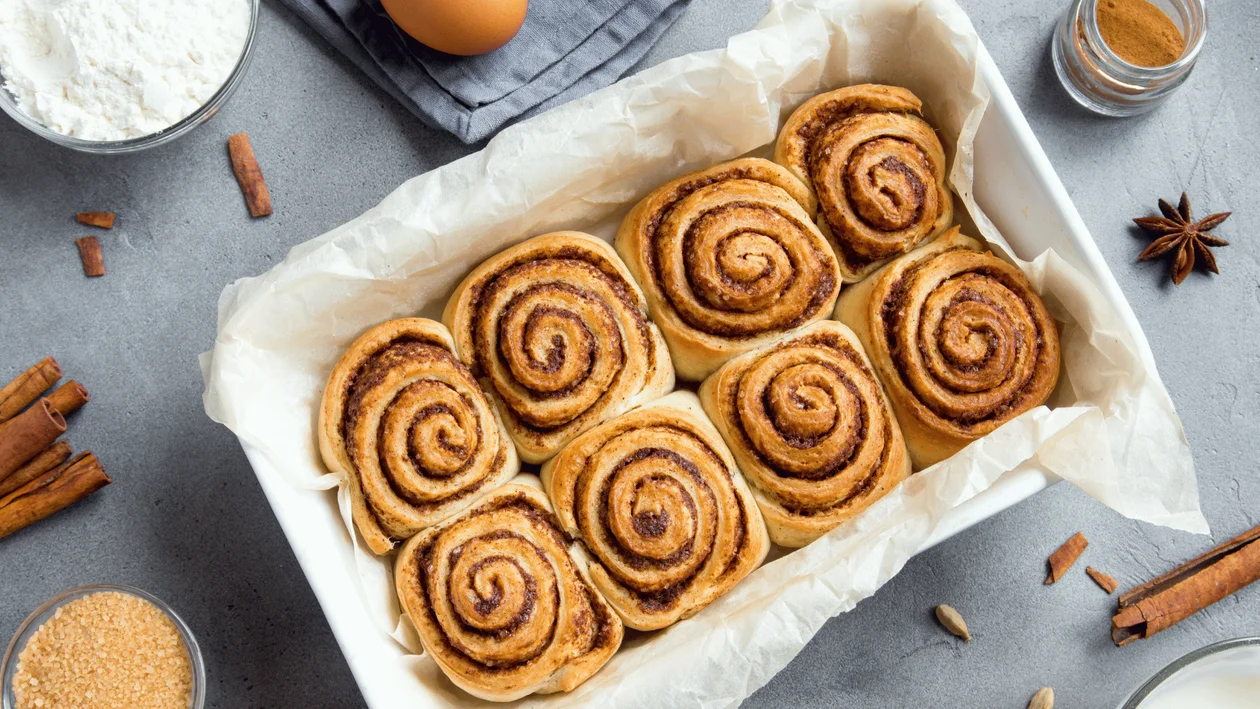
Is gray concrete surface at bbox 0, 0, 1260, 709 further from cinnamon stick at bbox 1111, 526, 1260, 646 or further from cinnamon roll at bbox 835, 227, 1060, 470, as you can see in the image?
cinnamon roll at bbox 835, 227, 1060, 470

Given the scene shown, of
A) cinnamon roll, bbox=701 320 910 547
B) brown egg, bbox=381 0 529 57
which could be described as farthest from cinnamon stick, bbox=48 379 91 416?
cinnamon roll, bbox=701 320 910 547

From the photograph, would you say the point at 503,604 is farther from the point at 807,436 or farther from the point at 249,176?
the point at 249,176

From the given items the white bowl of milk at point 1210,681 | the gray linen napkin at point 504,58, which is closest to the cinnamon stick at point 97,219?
the gray linen napkin at point 504,58

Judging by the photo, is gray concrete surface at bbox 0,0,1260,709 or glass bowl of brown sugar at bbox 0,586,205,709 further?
gray concrete surface at bbox 0,0,1260,709

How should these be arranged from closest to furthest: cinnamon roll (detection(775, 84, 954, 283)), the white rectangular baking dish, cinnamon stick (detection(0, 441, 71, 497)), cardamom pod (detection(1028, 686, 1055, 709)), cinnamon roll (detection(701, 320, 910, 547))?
the white rectangular baking dish
cinnamon roll (detection(701, 320, 910, 547))
cinnamon roll (detection(775, 84, 954, 283))
cinnamon stick (detection(0, 441, 71, 497))
cardamom pod (detection(1028, 686, 1055, 709))

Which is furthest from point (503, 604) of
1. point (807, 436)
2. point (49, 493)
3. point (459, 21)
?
point (459, 21)

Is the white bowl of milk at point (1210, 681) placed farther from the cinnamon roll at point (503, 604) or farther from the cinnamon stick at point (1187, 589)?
the cinnamon roll at point (503, 604)
